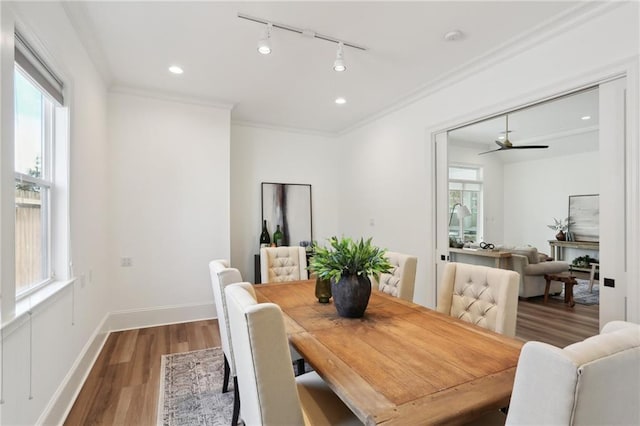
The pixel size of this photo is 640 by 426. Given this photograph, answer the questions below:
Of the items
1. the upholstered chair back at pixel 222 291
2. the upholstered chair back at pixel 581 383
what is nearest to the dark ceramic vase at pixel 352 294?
the upholstered chair back at pixel 222 291

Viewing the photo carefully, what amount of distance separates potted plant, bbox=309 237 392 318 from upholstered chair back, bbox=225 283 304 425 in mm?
707

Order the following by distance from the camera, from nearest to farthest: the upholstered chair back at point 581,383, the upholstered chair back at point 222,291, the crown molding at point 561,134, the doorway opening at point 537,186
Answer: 1. the upholstered chair back at point 581,383
2. the upholstered chair back at point 222,291
3. the doorway opening at point 537,186
4. the crown molding at point 561,134

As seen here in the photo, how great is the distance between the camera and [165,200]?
154 inches

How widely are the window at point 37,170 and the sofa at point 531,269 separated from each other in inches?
220

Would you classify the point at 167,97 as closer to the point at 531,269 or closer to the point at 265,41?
the point at 265,41

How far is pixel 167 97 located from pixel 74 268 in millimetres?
2376

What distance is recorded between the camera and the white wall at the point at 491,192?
265 inches

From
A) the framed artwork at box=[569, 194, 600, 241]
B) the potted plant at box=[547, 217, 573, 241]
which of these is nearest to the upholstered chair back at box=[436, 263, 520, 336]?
the framed artwork at box=[569, 194, 600, 241]

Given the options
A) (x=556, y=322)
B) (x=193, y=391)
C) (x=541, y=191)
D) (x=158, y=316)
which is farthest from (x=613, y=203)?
(x=541, y=191)

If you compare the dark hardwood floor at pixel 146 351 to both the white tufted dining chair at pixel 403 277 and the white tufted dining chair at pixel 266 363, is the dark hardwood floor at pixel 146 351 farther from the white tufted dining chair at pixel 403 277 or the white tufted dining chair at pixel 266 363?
the white tufted dining chair at pixel 403 277

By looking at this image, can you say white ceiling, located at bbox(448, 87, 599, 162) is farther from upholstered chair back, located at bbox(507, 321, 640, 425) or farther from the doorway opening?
upholstered chair back, located at bbox(507, 321, 640, 425)

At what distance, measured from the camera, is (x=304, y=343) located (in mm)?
1480

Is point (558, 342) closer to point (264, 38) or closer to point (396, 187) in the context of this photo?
point (396, 187)

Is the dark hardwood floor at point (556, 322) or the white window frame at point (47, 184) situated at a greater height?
the white window frame at point (47, 184)
